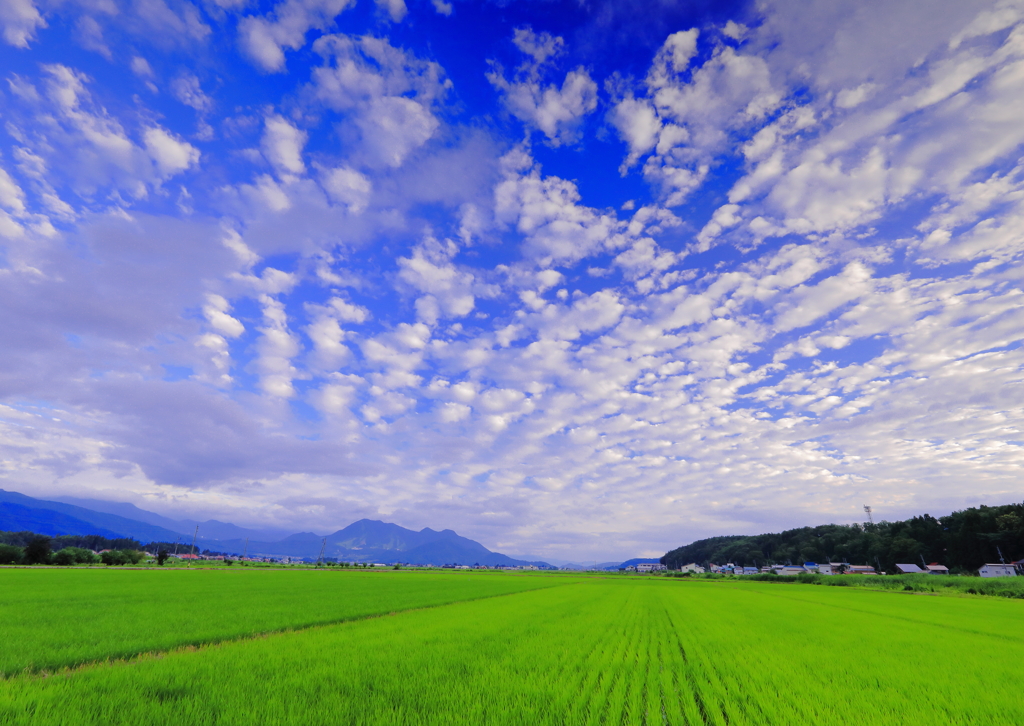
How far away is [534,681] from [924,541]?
5222 inches

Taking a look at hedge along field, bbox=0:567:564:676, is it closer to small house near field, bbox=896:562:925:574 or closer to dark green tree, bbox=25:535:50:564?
dark green tree, bbox=25:535:50:564

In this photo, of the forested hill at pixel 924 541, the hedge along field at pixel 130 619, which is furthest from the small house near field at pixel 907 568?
the hedge along field at pixel 130 619

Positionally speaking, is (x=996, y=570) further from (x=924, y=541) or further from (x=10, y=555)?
(x=10, y=555)

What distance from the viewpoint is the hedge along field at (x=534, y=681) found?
5.96 meters

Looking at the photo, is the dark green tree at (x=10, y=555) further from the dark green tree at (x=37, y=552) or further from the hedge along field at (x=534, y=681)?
the hedge along field at (x=534, y=681)

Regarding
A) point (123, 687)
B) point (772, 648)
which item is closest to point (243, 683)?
point (123, 687)

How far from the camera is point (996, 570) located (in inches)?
2899

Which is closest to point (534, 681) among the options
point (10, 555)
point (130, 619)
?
point (130, 619)

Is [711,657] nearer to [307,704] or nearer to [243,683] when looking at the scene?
[307,704]

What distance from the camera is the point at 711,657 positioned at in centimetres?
1119

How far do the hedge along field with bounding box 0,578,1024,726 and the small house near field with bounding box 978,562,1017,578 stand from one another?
90727 millimetres

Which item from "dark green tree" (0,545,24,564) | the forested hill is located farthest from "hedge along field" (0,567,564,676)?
the forested hill

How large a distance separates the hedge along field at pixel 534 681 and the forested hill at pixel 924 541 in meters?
98.9

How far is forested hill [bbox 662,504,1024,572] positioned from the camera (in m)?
77.4
